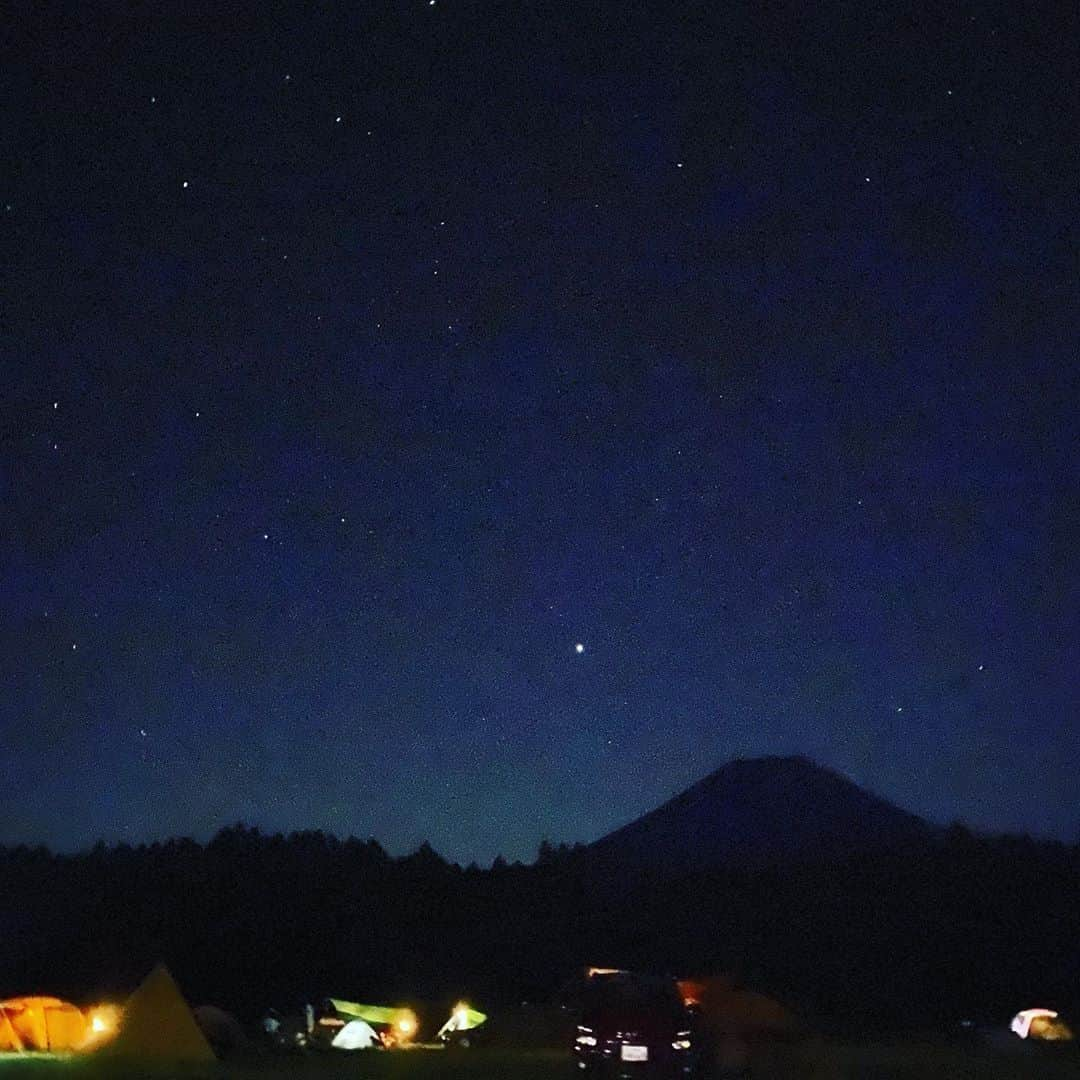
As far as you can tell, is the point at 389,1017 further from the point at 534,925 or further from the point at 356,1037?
the point at 534,925

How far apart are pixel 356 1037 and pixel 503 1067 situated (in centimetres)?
1356

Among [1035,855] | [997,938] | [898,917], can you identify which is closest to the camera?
[997,938]

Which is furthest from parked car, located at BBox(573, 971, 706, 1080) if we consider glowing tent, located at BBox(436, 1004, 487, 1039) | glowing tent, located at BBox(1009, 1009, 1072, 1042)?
glowing tent, located at BBox(1009, 1009, 1072, 1042)

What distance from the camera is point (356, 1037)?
4062cm

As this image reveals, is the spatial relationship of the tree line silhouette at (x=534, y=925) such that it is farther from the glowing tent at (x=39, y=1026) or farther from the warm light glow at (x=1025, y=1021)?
the glowing tent at (x=39, y=1026)

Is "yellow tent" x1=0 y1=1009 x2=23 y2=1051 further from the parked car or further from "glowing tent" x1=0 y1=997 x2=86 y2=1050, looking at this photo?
the parked car

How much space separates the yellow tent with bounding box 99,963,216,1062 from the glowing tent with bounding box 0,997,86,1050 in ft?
13.8

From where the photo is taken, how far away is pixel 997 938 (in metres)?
75.1

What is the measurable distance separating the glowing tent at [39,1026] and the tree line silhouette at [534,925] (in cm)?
1301

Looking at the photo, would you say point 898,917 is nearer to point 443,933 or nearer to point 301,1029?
point 443,933

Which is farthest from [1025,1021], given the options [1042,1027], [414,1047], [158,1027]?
[158,1027]

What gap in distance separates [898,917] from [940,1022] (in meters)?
24.7

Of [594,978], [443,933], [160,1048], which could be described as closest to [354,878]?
[443,933]

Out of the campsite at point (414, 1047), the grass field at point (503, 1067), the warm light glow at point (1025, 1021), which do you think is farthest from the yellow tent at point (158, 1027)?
the warm light glow at point (1025, 1021)
